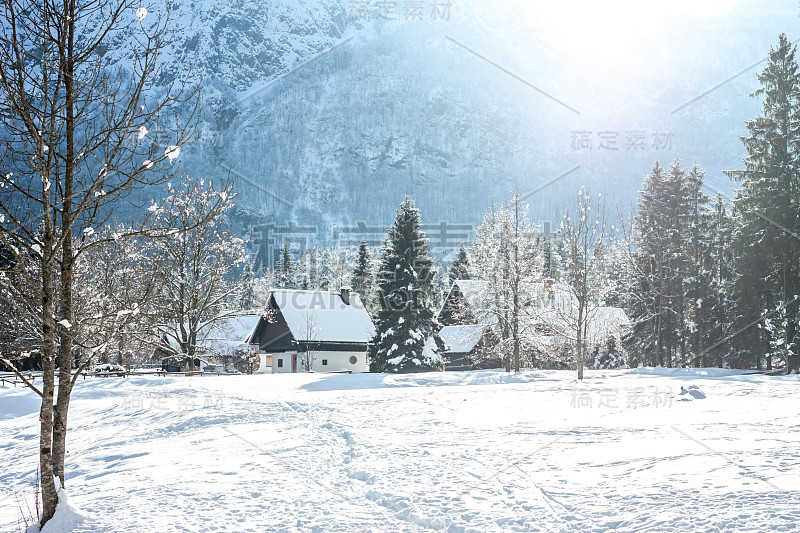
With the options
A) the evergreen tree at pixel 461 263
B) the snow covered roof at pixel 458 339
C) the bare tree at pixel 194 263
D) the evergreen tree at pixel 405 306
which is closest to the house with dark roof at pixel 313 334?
the snow covered roof at pixel 458 339

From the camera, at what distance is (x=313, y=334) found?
50750 mm

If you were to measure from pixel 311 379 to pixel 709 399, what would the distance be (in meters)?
18.2

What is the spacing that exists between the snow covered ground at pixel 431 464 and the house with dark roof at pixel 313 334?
31.8 metres

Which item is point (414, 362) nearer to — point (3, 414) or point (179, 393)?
point (179, 393)

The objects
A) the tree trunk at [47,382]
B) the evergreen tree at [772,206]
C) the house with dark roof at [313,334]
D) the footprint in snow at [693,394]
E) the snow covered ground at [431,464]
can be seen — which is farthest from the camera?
the house with dark roof at [313,334]

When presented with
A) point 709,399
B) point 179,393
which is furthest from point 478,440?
point 179,393

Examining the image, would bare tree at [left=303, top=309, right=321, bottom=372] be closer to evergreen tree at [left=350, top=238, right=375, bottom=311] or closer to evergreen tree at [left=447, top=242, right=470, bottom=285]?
evergreen tree at [left=350, top=238, right=375, bottom=311]

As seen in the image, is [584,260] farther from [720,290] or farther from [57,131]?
[57,131]

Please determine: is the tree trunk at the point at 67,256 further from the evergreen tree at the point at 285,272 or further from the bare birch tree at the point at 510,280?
the evergreen tree at the point at 285,272

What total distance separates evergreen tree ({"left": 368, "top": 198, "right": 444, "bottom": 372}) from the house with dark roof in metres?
12.2

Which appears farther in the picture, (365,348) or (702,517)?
(365,348)

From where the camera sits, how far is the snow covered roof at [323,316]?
51156 mm

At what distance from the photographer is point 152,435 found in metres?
14.3

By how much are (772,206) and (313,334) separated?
35358mm
